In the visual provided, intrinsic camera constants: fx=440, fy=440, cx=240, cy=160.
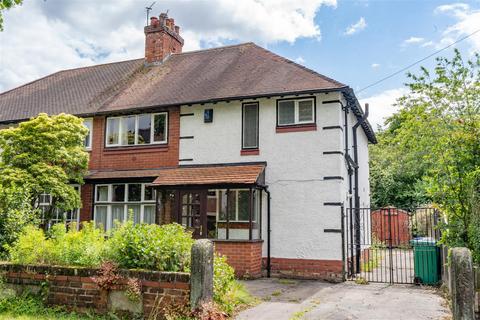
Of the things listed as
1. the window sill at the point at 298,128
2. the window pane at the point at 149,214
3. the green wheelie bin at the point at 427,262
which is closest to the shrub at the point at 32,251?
the window pane at the point at 149,214

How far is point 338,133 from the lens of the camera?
13.2 m

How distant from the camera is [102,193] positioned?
1642 centimetres

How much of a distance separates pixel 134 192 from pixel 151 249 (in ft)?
30.4

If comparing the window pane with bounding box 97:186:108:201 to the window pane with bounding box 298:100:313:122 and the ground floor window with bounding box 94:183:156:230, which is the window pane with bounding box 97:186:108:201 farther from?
the window pane with bounding box 298:100:313:122

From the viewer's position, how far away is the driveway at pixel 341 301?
7.92 m

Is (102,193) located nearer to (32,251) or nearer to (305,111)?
(305,111)

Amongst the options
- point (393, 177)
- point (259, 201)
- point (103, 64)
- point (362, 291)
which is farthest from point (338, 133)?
point (393, 177)

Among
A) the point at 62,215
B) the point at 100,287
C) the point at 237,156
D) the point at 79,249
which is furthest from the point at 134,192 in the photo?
the point at 100,287

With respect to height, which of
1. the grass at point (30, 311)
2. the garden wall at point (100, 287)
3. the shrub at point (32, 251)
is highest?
the shrub at point (32, 251)

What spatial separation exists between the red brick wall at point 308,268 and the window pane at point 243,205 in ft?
5.01

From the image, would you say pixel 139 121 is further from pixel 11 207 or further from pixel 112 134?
pixel 11 207

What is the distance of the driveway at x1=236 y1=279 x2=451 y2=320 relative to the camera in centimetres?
792

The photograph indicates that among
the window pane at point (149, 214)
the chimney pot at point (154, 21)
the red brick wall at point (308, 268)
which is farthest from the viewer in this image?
the chimney pot at point (154, 21)

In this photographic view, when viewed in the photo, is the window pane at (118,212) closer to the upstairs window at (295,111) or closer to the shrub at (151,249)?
the upstairs window at (295,111)
